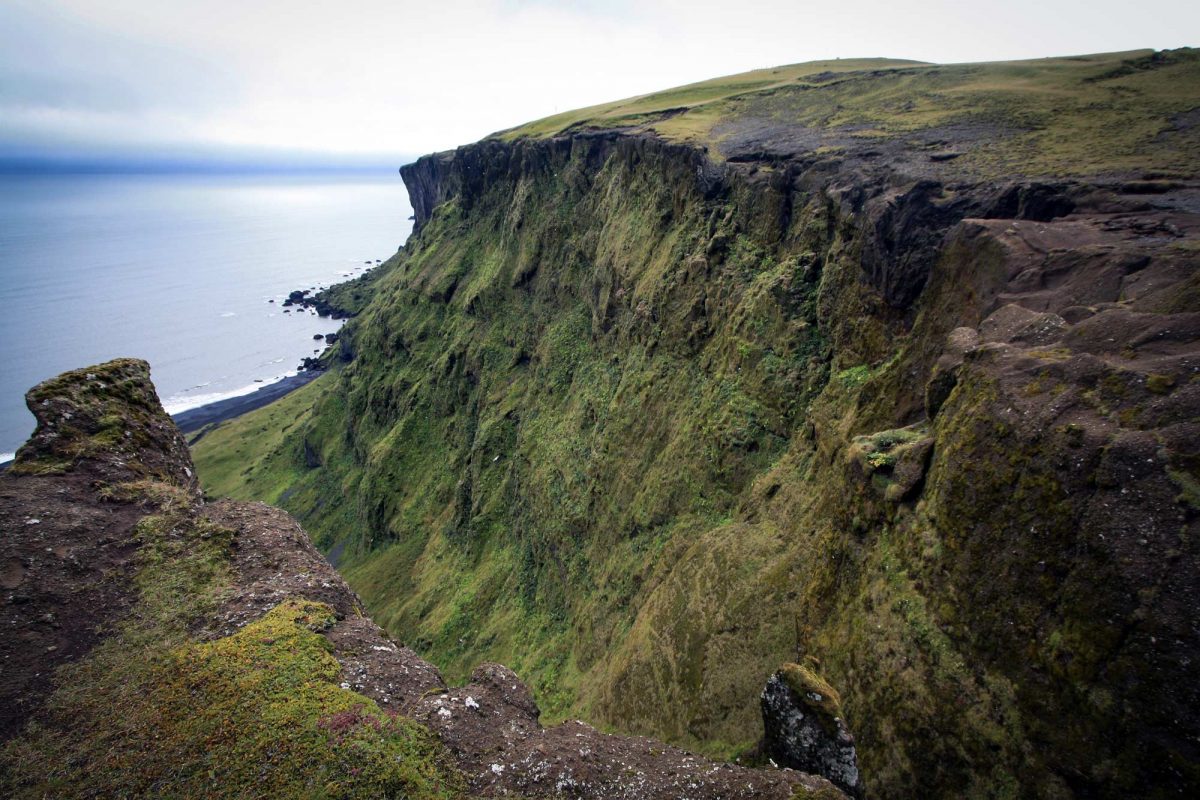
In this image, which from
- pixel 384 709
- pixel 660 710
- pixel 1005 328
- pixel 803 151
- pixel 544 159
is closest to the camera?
pixel 384 709

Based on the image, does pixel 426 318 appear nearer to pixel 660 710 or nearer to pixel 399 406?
pixel 399 406

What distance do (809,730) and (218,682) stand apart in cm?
1038

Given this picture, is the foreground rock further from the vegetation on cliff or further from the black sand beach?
the black sand beach

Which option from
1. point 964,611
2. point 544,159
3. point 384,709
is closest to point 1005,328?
point 964,611

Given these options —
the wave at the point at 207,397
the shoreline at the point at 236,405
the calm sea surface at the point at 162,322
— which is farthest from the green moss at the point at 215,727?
the wave at the point at 207,397

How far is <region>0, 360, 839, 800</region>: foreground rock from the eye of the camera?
29.3ft

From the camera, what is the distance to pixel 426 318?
57.4 m

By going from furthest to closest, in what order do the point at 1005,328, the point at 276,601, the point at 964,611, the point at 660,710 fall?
the point at 660,710, the point at 276,601, the point at 1005,328, the point at 964,611

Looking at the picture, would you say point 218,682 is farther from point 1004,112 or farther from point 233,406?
point 233,406

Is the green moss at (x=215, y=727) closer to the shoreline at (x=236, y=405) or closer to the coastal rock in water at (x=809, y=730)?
the coastal rock in water at (x=809, y=730)

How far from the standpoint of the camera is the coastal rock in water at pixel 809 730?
8773mm

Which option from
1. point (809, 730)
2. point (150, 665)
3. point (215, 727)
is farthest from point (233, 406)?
point (809, 730)

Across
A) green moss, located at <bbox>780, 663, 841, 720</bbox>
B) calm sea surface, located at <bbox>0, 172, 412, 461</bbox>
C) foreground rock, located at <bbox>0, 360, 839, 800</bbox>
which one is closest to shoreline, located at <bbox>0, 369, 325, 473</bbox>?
calm sea surface, located at <bbox>0, 172, 412, 461</bbox>

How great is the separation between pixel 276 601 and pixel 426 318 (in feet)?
157
